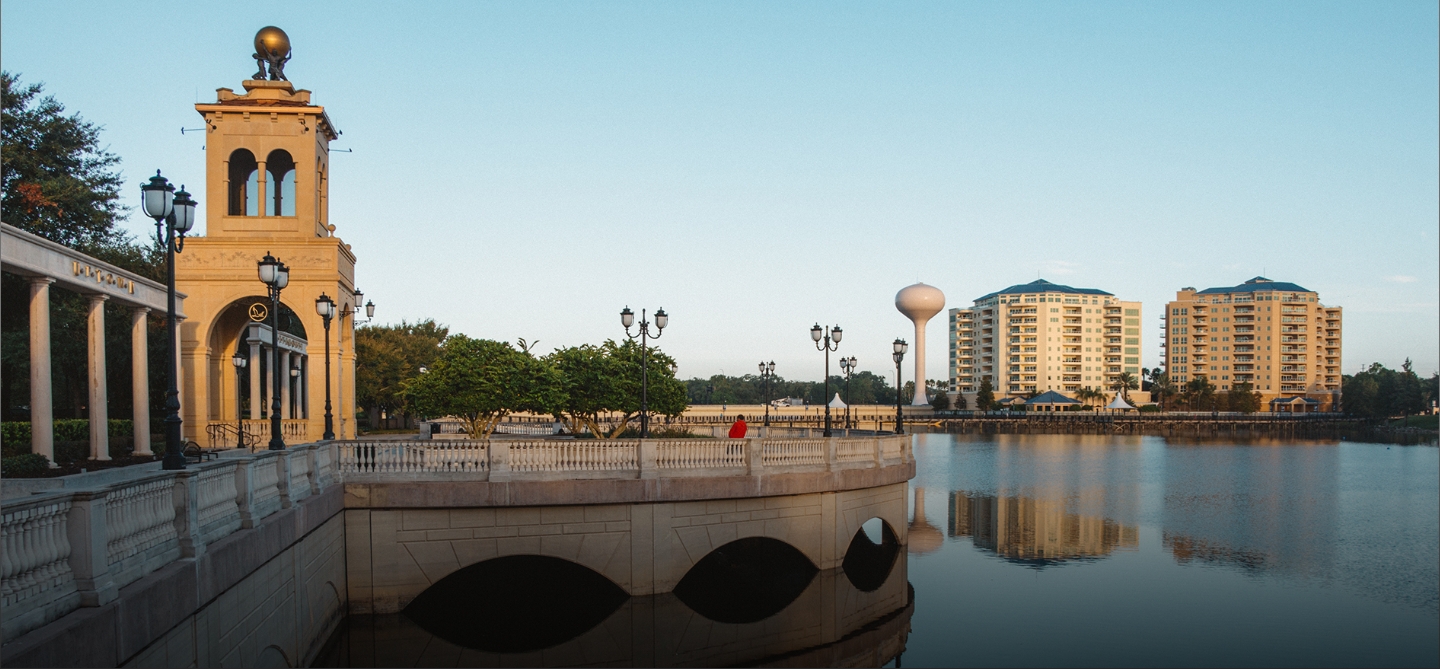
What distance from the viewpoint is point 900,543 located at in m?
26.8

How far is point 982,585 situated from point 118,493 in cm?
2117

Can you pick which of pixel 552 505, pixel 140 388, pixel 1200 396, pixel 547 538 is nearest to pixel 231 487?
pixel 552 505

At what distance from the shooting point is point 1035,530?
1346 inches

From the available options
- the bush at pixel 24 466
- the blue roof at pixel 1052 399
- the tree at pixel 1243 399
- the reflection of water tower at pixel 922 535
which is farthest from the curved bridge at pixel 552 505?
the tree at pixel 1243 399

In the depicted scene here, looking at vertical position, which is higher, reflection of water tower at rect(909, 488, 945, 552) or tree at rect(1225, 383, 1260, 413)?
reflection of water tower at rect(909, 488, 945, 552)

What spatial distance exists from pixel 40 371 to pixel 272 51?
14.6 m

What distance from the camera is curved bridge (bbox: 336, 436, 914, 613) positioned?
19203 mm

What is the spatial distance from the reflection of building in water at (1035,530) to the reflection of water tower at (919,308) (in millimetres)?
123796

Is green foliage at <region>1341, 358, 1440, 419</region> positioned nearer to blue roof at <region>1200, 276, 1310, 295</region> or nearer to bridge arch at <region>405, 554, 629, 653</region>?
blue roof at <region>1200, 276, 1310, 295</region>

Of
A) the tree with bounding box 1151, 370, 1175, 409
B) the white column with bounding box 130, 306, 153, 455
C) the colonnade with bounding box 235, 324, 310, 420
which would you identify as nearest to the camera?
the white column with bounding box 130, 306, 153, 455

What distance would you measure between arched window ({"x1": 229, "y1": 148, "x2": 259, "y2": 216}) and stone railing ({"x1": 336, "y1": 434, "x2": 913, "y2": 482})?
14.0m

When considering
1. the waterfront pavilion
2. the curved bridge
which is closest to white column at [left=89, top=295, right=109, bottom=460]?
the waterfront pavilion

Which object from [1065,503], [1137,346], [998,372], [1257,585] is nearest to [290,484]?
[1257,585]

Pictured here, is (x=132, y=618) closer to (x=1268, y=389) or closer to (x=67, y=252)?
(x=67, y=252)
